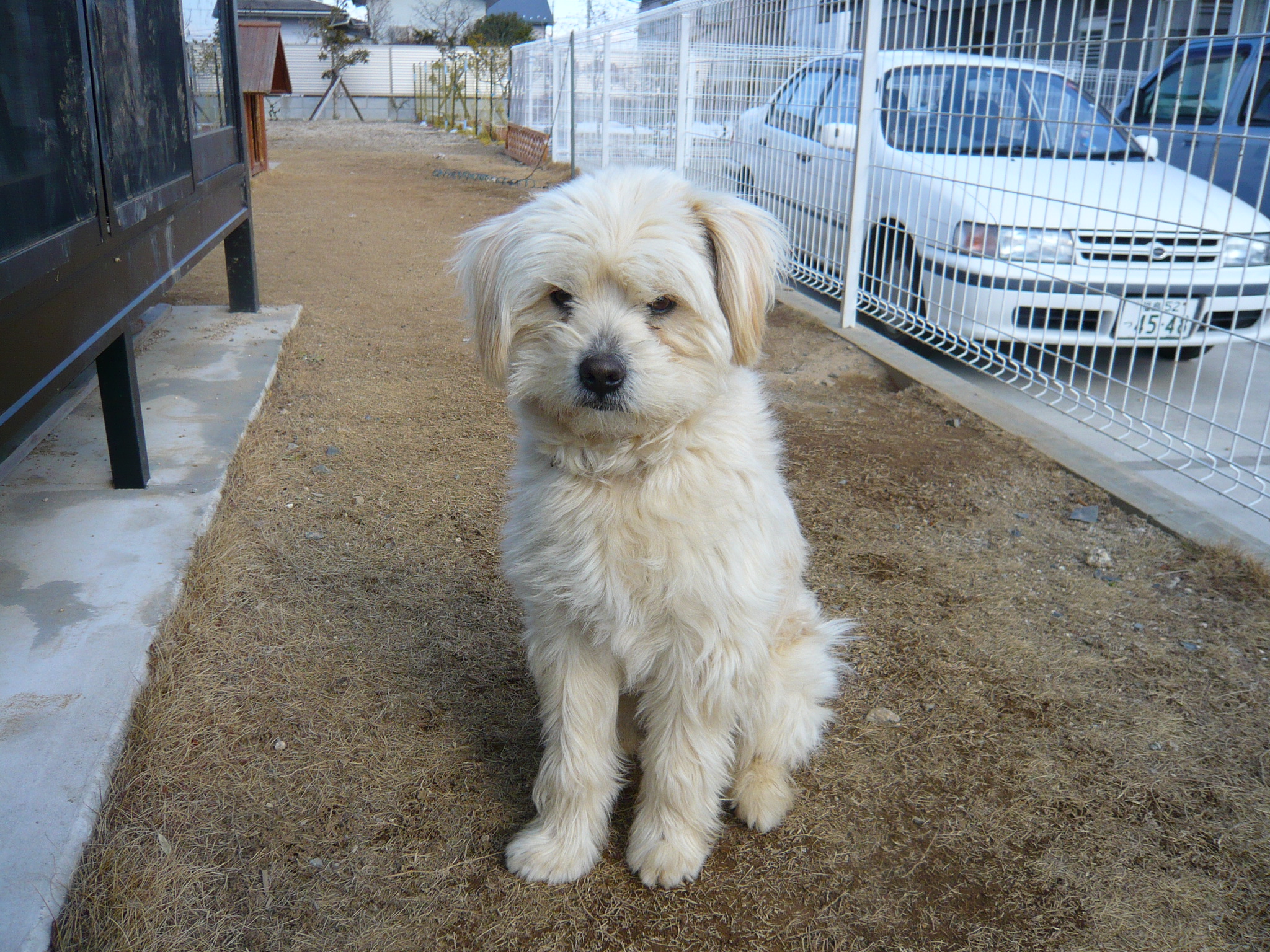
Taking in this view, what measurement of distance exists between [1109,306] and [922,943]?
348cm

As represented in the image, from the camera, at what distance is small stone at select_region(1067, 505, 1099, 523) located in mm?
3963

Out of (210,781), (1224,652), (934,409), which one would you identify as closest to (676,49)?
(934,409)

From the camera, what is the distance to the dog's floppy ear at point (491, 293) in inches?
80.7

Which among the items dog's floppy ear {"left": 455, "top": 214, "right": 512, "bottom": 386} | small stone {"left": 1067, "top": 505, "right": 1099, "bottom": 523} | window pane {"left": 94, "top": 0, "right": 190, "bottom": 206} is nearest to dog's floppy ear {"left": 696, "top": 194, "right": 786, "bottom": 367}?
dog's floppy ear {"left": 455, "top": 214, "right": 512, "bottom": 386}

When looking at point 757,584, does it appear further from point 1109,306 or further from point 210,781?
point 1109,306

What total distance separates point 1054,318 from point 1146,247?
812mm

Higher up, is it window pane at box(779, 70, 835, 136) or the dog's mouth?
window pane at box(779, 70, 835, 136)

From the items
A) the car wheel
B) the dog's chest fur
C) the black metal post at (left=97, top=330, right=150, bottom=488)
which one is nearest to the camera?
the dog's chest fur

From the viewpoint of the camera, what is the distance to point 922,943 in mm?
2031

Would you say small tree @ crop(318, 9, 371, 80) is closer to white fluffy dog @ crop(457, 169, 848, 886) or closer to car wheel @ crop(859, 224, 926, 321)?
car wheel @ crop(859, 224, 926, 321)

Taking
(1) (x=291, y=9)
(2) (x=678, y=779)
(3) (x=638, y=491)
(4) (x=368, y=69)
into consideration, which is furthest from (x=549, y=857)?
(1) (x=291, y=9)

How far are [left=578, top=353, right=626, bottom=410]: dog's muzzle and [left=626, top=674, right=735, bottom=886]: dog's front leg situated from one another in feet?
2.13

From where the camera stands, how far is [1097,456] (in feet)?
14.9

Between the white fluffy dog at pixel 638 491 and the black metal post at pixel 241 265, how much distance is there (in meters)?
4.54
